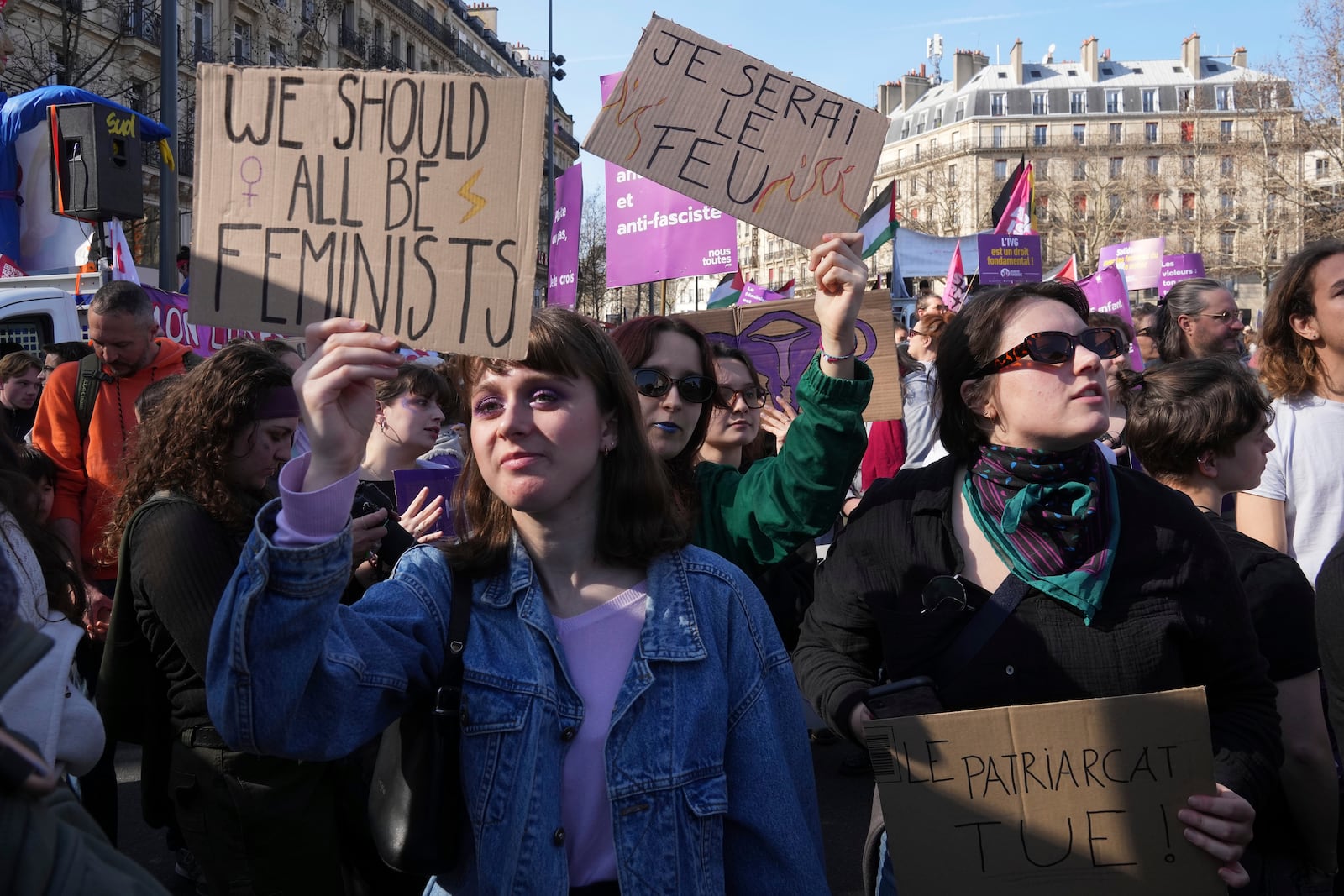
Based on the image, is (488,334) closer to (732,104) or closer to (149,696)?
(732,104)

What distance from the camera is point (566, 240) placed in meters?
8.55

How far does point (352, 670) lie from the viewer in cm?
165

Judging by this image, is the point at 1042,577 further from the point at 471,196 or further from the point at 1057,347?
the point at 471,196

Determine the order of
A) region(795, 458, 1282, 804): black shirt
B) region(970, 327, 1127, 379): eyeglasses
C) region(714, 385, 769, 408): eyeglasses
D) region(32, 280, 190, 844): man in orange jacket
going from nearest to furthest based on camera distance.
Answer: region(795, 458, 1282, 804): black shirt
region(970, 327, 1127, 379): eyeglasses
region(714, 385, 769, 408): eyeglasses
region(32, 280, 190, 844): man in orange jacket

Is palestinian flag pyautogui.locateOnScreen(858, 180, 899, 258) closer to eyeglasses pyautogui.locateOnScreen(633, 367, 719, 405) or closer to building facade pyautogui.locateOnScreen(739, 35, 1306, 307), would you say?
eyeglasses pyautogui.locateOnScreen(633, 367, 719, 405)

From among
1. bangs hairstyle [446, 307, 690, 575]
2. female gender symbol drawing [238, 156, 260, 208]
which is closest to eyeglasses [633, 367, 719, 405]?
bangs hairstyle [446, 307, 690, 575]

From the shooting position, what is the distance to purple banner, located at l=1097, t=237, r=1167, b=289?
1288 centimetres

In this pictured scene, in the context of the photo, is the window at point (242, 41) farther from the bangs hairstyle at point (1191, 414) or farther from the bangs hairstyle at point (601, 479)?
the bangs hairstyle at point (601, 479)

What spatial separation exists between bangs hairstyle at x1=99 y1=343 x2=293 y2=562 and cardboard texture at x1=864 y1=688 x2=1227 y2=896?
6.05 ft

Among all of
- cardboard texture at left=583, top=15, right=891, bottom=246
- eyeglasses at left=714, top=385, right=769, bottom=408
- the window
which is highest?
the window

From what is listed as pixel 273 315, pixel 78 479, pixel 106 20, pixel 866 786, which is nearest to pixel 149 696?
pixel 273 315

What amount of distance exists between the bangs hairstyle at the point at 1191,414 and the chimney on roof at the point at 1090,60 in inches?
3526

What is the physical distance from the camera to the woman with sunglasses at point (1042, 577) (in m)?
2.07

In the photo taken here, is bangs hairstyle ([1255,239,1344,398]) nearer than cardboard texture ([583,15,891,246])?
No
